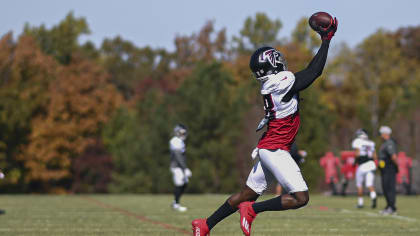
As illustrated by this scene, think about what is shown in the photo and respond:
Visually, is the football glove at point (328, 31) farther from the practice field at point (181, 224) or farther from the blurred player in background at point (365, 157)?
the blurred player in background at point (365, 157)

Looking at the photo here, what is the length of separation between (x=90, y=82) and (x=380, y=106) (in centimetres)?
2067

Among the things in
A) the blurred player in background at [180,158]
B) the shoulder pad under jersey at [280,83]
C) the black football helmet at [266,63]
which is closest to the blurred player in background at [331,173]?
the blurred player in background at [180,158]

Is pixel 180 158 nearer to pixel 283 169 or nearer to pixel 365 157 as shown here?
pixel 365 157

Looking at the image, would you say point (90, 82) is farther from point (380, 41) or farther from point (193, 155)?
point (380, 41)

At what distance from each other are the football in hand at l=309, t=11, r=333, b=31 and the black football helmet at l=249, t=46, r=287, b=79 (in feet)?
1.53

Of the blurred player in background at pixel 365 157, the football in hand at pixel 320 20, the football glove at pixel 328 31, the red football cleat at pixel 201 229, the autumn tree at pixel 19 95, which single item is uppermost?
the autumn tree at pixel 19 95

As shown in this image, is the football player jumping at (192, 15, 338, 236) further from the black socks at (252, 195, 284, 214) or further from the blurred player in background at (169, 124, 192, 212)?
the blurred player in background at (169, 124, 192, 212)

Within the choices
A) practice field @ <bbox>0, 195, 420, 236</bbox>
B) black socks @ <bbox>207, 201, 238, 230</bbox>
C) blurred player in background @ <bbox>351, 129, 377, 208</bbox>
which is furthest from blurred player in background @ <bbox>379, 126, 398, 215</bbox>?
black socks @ <bbox>207, 201, 238, 230</bbox>

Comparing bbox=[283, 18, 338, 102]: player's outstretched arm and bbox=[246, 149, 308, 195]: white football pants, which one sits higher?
bbox=[283, 18, 338, 102]: player's outstretched arm

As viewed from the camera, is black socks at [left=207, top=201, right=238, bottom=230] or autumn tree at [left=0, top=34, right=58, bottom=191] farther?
autumn tree at [left=0, top=34, right=58, bottom=191]

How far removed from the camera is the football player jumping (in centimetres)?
696

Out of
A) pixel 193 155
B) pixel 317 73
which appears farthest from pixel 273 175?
pixel 193 155

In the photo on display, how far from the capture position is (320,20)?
700 cm

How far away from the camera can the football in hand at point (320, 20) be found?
697 cm
